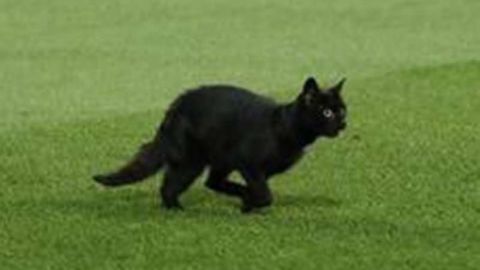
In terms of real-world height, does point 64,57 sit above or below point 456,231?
below

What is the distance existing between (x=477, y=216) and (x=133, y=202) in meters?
1.75

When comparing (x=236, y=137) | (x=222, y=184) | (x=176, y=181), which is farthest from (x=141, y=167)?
(x=236, y=137)

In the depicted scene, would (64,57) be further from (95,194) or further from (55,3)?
(95,194)

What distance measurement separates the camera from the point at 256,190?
7.56 m

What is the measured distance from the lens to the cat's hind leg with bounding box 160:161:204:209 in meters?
7.75

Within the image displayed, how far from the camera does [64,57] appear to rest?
48.5 ft

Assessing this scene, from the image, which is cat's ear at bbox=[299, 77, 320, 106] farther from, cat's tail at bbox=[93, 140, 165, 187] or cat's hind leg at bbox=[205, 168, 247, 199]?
cat's tail at bbox=[93, 140, 165, 187]

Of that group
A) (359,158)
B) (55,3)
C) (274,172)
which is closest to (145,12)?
(55,3)

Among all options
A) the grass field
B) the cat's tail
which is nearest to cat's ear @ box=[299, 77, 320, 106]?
the grass field

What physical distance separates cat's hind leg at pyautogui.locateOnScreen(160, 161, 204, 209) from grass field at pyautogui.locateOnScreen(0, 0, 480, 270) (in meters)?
0.14

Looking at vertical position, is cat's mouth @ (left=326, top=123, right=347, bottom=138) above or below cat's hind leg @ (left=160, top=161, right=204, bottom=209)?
above

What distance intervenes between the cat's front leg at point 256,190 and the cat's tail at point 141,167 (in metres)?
0.48

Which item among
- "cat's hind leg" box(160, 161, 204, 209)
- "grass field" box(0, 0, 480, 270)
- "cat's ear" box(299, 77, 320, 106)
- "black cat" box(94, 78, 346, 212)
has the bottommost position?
"grass field" box(0, 0, 480, 270)

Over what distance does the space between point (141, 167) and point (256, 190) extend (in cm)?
66
